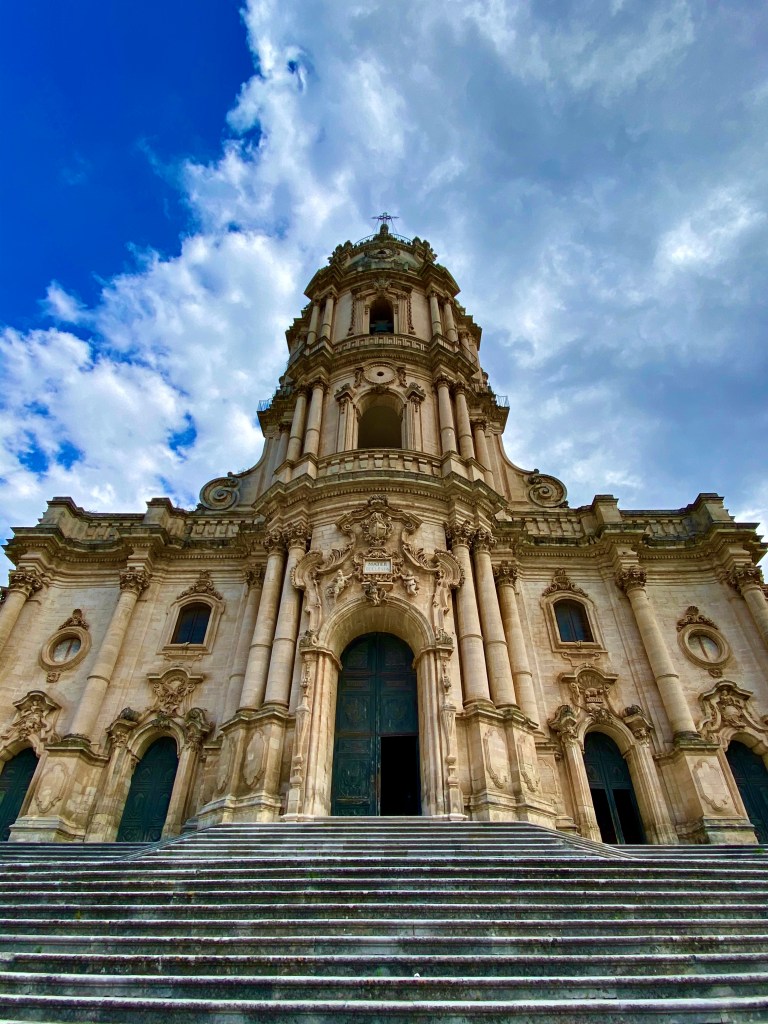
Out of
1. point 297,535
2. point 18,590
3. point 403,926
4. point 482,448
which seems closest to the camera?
point 403,926

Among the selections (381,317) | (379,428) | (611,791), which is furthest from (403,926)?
(381,317)

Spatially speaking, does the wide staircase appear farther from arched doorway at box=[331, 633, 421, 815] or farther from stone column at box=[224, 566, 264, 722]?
stone column at box=[224, 566, 264, 722]

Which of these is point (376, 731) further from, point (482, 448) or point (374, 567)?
point (482, 448)

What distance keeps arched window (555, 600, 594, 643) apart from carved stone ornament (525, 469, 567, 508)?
5.07m

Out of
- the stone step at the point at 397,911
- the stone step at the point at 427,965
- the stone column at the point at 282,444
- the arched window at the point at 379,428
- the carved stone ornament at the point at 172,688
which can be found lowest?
the stone step at the point at 427,965

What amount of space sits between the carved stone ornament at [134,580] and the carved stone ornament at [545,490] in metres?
15.2

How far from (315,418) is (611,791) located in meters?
15.9

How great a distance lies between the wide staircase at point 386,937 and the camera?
4.84 metres

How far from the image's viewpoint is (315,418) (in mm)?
22469

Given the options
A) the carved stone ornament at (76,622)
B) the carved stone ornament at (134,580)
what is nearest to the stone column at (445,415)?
the carved stone ornament at (134,580)

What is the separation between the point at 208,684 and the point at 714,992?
50.9 feet

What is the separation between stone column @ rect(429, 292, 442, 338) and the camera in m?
26.5

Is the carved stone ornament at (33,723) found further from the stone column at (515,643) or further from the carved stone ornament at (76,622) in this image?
the stone column at (515,643)

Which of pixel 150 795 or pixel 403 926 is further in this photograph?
pixel 150 795
